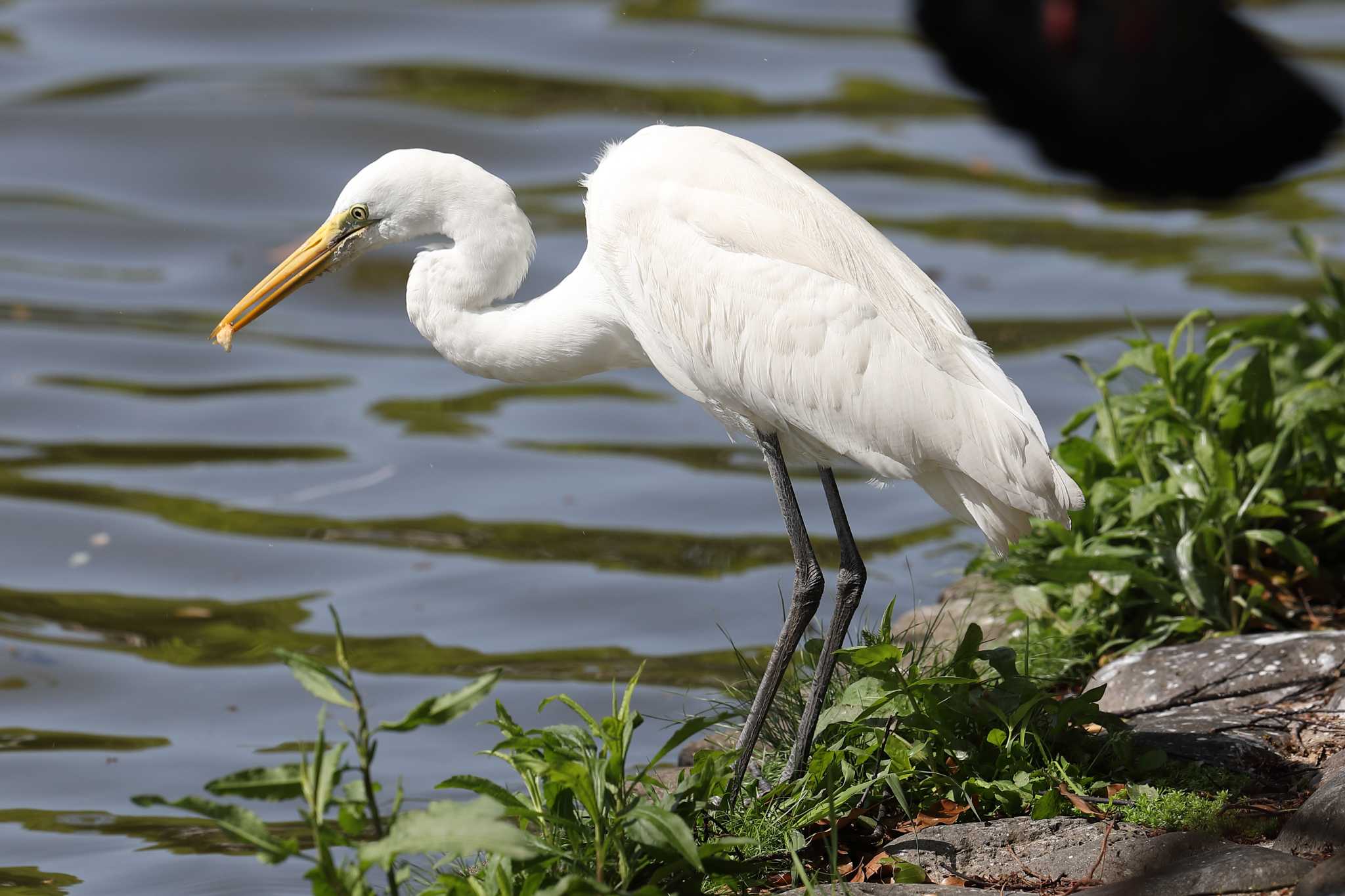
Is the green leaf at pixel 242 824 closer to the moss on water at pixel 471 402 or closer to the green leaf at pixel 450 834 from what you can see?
the green leaf at pixel 450 834

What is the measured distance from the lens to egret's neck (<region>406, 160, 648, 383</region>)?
455 cm

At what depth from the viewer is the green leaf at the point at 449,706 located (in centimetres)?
309

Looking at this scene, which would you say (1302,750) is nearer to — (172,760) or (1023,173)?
(172,760)

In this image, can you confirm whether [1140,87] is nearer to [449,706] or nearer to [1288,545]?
[1288,545]

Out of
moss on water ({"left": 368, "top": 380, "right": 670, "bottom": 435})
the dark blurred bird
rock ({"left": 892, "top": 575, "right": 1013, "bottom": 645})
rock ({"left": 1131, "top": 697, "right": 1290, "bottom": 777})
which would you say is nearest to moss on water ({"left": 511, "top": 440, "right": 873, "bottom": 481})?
moss on water ({"left": 368, "top": 380, "right": 670, "bottom": 435})

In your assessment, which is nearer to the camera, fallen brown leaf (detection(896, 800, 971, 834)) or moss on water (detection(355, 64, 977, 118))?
fallen brown leaf (detection(896, 800, 971, 834))

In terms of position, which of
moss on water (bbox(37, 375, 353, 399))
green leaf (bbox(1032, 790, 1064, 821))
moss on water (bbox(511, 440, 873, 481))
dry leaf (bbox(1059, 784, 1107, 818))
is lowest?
moss on water (bbox(511, 440, 873, 481))

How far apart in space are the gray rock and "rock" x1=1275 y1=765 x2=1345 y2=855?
0.89 m

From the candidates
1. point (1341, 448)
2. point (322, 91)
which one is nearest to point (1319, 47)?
point (322, 91)

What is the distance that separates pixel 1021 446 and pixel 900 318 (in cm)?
48

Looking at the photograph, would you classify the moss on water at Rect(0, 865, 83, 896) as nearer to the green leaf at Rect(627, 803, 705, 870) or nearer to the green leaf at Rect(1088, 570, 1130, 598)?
the green leaf at Rect(627, 803, 705, 870)

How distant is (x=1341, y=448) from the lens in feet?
17.3

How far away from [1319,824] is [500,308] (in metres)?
2.53

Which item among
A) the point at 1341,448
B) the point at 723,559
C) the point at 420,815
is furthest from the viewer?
the point at 723,559
